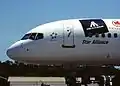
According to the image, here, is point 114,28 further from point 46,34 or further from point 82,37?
point 46,34

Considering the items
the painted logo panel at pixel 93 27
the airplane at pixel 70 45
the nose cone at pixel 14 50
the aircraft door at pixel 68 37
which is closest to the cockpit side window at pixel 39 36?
the airplane at pixel 70 45

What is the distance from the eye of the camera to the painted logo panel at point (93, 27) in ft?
77.9

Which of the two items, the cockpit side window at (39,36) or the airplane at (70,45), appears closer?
the airplane at (70,45)

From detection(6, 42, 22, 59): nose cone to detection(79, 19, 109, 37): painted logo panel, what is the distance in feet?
15.4

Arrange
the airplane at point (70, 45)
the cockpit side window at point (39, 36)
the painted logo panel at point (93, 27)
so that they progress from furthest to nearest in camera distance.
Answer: the cockpit side window at point (39, 36) < the painted logo panel at point (93, 27) < the airplane at point (70, 45)

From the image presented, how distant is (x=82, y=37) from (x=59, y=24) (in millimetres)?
2120

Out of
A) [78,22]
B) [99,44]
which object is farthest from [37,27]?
[99,44]

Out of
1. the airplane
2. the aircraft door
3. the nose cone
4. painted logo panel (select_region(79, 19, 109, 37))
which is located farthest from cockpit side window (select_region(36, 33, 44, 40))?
painted logo panel (select_region(79, 19, 109, 37))

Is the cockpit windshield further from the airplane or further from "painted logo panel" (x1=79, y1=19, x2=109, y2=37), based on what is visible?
"painted logo panel" (x1=79, y1=19, x2=109, y2=37)

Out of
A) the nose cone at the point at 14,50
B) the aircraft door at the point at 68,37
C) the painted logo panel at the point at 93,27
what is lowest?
the nose cone at the point at 14,50

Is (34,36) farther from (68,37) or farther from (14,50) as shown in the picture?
(68,37)

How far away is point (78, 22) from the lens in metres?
24.6

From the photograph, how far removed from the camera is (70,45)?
77.3 ft

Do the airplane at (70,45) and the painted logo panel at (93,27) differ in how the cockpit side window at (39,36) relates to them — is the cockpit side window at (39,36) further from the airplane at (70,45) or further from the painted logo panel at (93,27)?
the painted logo panel at (93,27)
